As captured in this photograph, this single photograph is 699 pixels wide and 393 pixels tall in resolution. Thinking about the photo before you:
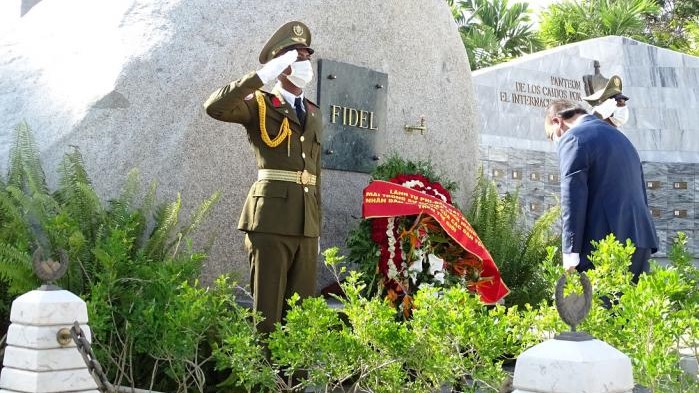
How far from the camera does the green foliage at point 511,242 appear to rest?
22.2ft

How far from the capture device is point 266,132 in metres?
4.79

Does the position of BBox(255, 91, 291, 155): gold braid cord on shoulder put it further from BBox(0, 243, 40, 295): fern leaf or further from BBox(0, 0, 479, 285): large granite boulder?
BBox(0, 243, 40, 295): fern leaf

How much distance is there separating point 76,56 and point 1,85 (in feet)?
2.17

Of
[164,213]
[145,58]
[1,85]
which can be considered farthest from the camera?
[1,85]

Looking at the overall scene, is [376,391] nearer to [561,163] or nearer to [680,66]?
[561,163]

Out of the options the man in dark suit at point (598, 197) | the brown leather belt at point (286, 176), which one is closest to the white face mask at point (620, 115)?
the man in dark suit at point (598, 197)

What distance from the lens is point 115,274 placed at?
14.8 ft

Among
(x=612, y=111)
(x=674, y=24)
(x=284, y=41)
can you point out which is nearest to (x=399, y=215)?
(x=284, y=41)

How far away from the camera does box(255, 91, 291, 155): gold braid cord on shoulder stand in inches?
187

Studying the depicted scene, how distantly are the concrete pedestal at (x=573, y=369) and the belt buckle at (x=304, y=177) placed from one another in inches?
99.2

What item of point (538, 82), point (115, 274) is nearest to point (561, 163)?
point (115, 274)

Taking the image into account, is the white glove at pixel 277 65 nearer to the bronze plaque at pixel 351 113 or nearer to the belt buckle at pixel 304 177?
the belt buckle at pixel 304 177

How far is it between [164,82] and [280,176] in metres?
1.22

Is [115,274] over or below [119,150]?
below
